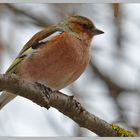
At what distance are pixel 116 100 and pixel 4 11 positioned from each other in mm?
1196

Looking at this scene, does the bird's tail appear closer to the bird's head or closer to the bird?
the bird

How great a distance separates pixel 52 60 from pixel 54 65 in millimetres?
34

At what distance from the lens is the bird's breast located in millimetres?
3002

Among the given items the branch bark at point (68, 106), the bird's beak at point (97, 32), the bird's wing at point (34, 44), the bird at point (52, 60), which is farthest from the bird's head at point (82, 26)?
the branch bark at point (68, 106)

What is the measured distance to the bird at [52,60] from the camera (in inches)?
118

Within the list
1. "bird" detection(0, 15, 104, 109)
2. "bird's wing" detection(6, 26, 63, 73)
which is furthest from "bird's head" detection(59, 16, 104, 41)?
"bird's wing" detection(6, 26, 63, 73)

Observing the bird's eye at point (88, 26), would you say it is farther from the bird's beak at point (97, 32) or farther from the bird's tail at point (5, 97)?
the bird's tail at point (5, 97)

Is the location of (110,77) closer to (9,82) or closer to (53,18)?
(53,18)

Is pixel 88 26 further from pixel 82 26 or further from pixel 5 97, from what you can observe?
pixel 5 97

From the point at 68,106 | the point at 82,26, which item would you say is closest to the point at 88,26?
the point at 82,26

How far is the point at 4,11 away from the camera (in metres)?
4.10

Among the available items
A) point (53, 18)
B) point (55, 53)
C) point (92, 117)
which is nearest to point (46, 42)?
point (55, 53)

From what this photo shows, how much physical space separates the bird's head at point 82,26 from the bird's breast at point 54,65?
0.27 m

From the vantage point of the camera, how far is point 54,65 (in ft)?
9.99
